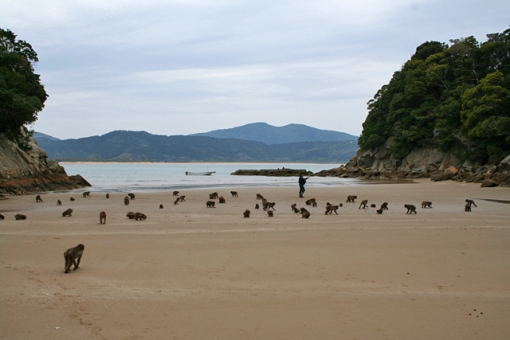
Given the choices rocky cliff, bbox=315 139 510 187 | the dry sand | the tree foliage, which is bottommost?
the dry sand

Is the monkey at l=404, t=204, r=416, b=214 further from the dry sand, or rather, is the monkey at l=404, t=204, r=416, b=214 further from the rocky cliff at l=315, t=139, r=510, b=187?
the rocky cliff at l=315, t=139, r=510, b=187

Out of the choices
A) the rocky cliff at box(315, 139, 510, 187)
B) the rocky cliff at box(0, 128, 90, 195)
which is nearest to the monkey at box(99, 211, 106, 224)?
the rocky cliff at box(0, 128, 90, 195)

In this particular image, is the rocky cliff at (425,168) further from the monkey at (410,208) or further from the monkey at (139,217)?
the monkey at (139,217)

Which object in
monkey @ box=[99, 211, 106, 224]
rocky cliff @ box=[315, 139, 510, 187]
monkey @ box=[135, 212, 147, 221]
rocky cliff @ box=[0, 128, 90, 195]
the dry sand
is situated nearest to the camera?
the dry sand

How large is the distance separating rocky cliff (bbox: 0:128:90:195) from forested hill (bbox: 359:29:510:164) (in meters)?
40.9

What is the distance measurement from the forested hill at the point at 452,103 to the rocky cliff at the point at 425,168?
3.44 feet

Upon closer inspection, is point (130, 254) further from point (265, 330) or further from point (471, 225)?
point (471, 225)

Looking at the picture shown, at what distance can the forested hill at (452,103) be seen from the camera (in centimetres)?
4150

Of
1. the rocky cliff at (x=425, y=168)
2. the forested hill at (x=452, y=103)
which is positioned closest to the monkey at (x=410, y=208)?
the rocky cliff at (x=425, y=168)

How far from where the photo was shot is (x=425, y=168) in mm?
52969

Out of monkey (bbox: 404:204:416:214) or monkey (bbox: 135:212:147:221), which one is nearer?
monkey (bbox: 135:212:147:221)

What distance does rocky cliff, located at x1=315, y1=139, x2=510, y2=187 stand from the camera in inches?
1316

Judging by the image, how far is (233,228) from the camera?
1177cm

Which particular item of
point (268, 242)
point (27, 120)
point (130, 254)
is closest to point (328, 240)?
point (268, 242)
